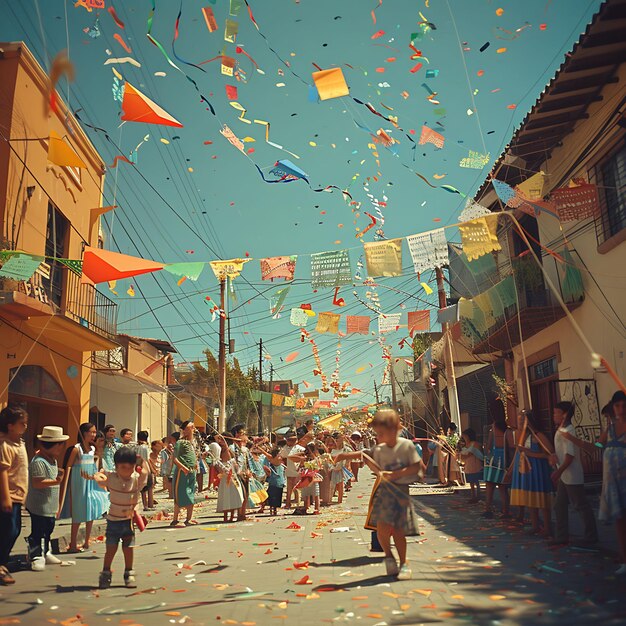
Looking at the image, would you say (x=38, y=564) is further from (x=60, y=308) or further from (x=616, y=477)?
(x=60, y=308)

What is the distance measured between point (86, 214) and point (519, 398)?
518 inches

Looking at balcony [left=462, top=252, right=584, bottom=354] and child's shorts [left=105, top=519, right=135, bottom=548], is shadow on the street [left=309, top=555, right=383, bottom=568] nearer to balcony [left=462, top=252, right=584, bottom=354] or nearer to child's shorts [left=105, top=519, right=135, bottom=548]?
child's shorts [left=105, top=519, right=135, bottom=548]

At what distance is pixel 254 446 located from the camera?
51.2 ft

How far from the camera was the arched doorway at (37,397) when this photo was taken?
14.6 metres

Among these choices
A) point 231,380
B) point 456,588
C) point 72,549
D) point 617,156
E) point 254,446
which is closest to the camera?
point 456,588

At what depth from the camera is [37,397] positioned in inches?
611

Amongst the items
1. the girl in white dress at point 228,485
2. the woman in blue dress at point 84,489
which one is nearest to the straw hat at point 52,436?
the woman in blue dress at point 84,489

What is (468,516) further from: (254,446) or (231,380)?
(231,380)

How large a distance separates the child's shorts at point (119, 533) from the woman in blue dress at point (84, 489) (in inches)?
92.5

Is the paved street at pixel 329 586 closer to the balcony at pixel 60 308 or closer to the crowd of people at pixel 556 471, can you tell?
the crowd of people at pixel 556 471

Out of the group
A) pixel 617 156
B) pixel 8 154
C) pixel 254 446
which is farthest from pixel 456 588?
pixel 8 154

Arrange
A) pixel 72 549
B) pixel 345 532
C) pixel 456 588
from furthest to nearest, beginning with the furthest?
pixel 345 532
pixel 72 549
pixel 456 588

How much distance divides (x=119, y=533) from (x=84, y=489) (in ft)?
9.19

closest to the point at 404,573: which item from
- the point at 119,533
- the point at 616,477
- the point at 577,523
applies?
the point at 616,477
